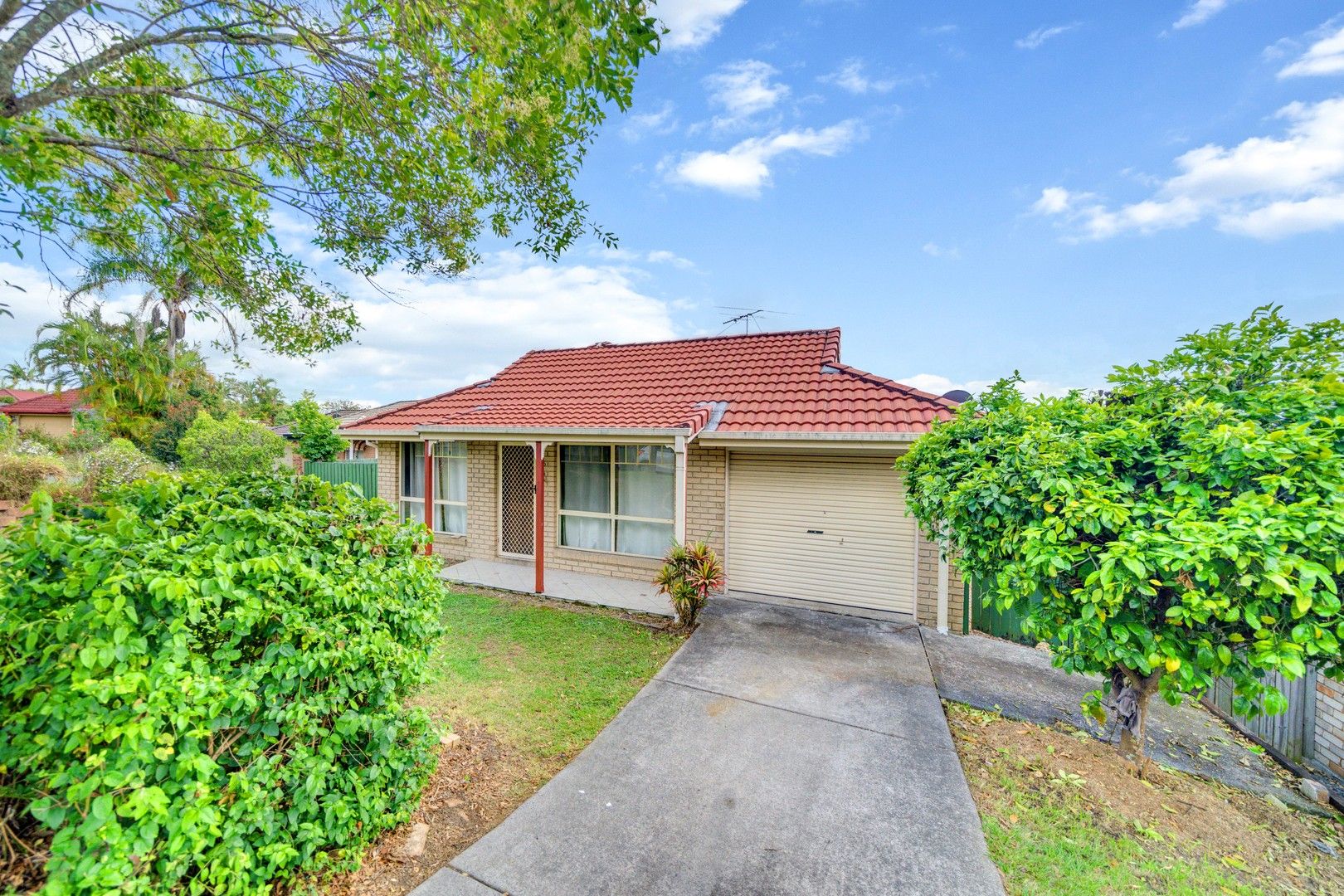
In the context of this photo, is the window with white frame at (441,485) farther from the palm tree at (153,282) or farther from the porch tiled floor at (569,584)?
the palm tree at (153,282)

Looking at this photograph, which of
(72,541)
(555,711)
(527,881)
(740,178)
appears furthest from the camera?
(740,178)

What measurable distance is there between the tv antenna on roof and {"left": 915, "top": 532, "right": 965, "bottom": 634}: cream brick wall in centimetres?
692

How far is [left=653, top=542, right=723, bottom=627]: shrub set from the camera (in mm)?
6823

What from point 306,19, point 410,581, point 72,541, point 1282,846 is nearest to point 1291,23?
point 1282,846

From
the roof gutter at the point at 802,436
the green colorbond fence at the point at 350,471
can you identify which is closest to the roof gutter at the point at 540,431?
the roof gutter at the point at 802,436

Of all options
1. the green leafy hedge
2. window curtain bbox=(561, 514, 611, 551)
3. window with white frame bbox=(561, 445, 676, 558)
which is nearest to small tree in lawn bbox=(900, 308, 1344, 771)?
the green leafy hedge

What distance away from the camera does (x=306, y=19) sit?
3857 millimetres

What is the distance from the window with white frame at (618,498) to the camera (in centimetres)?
873

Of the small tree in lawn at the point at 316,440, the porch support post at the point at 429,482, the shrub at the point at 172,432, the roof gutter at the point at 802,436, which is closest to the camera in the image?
the roof gutter at the point at 802,436

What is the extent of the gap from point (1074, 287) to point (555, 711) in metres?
11.8

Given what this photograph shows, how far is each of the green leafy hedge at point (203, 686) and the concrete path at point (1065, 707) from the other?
17.1ft

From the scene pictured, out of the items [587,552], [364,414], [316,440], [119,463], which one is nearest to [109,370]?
[587,552]

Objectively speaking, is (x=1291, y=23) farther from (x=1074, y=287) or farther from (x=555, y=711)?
(x=555, y=711)

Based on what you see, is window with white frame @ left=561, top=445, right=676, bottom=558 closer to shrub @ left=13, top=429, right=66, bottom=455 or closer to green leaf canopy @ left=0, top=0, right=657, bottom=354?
green leaf canopy @ left=0, top=0, right=657, bottom=354
